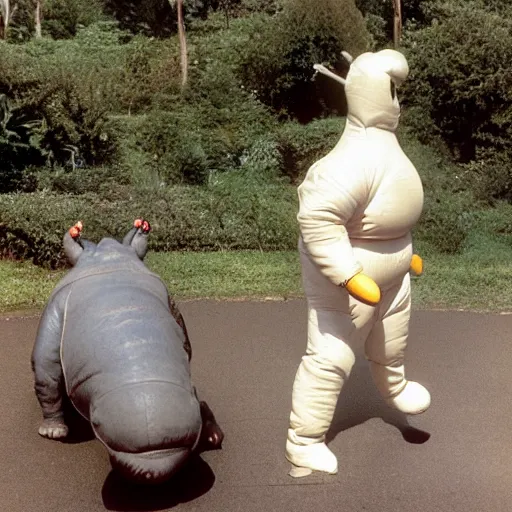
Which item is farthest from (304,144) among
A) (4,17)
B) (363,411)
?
(4,17)

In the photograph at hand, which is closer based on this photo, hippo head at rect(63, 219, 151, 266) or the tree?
hippo head at rect(63, 219, 151, 266)

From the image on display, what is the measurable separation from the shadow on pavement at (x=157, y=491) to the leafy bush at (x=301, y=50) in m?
11.0

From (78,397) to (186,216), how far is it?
5.97 m

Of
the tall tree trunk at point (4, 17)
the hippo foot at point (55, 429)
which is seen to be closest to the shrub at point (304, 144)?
the hippo foot at point (55, 429)

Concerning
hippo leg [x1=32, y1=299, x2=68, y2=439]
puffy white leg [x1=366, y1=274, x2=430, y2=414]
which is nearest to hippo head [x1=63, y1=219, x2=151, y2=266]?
hippo leg [x1=32, y1=299, x2=68, y2=439]

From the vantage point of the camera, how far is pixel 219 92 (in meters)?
15.2

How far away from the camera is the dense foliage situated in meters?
9.76

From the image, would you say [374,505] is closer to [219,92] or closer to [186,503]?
[186,503]

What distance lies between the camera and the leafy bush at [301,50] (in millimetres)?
14422

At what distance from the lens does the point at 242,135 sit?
13414 mm

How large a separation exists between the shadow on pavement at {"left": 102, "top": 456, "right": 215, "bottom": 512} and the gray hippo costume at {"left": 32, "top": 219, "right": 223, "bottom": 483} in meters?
0.31

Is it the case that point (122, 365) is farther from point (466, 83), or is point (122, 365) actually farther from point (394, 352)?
point (466, 83)

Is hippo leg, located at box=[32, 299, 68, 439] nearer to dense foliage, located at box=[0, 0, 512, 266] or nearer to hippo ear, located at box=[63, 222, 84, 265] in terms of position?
hippo ear, located at box=[63, 222, 84, 265]

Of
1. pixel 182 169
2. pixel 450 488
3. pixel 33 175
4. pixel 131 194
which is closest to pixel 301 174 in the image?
pixel 182 169
